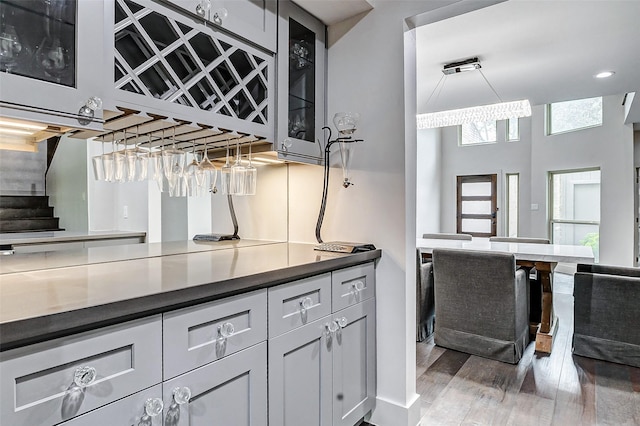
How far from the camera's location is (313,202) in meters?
2.25

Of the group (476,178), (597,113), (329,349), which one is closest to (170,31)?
(329,349)

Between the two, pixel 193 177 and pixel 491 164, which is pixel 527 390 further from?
pixel 491 164

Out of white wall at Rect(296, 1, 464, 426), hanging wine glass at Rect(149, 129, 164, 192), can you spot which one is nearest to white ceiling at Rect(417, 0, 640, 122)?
white wall at Rect(296, 1, 464, 426)

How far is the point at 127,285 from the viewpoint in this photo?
1089mm

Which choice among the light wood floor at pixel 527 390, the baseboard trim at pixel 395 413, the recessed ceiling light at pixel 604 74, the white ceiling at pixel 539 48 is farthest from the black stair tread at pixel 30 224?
the recessed ceiling light at pixel 604 74

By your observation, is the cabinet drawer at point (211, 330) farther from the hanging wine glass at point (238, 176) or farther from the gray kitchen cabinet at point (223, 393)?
the hanging wine glass at point (238, 176)

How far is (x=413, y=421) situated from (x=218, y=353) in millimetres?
1336

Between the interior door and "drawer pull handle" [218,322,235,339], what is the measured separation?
8034mm

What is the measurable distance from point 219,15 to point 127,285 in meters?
1.13

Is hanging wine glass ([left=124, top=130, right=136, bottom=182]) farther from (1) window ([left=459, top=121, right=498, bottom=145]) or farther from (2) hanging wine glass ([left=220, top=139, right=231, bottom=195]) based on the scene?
(1) window ([left=459, top=121, right=498, bottom=145])

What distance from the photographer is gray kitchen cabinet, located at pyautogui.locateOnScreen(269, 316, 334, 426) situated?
136 cm

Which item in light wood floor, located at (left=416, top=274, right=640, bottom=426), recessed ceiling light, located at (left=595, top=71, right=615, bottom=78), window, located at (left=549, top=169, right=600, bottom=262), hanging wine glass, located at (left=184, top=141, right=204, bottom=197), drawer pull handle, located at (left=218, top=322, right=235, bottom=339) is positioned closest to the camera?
drawer pull handle, located at (left=218, top=322, right=235, bottom=339)

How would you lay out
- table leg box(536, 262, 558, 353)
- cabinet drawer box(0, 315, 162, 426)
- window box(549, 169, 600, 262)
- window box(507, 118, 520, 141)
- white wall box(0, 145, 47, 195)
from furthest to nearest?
window box(507, 118, 520, 141)
window box(549, 169, 600, 262)
table leg box(536, 262, 558, 353)
white wall box(0, 145, 47, 195)
cabinet drawer box(0, 315, 162, 426)

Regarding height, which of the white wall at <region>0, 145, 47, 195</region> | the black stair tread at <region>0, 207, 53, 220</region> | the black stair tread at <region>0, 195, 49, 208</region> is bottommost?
the black stair tread at <region>0, 207, 53, 220</region>
